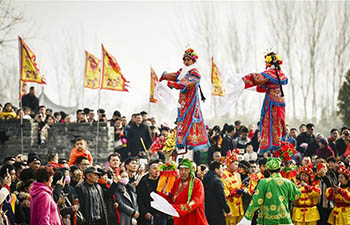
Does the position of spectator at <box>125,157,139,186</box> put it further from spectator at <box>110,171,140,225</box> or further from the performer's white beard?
the performer's white beard

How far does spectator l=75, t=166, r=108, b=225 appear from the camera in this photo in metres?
8.90

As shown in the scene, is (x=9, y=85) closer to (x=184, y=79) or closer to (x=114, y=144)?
(x=114, y=144)

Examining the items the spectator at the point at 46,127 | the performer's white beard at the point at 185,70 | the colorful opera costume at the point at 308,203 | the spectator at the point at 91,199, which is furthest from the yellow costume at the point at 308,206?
the spectator at the point at 46,127

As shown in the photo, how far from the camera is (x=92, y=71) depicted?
655 inches

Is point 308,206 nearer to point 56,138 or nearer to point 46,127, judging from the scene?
point 56,138

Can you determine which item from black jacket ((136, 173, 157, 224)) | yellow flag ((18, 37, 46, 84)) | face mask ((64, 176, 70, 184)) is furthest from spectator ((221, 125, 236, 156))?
face mask ((64, 176, 70, 184))

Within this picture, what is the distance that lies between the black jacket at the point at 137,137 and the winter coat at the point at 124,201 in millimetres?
4605

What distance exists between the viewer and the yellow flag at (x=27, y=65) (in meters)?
15.3

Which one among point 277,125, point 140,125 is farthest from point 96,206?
point 140,125

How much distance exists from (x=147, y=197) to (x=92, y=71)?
7.74 meters

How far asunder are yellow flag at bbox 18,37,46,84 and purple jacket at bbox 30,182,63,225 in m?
8.27

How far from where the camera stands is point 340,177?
10.5m

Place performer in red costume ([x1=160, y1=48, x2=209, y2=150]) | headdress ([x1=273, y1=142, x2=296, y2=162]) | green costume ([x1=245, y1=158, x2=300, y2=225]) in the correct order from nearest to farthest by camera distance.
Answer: green costume ([x1=245, y1=158, x2=300, y2=225])
performer in red costume ([x1=160, y1=48, x2=209, y2=150])
headdress ([x1=273, y1=142, x2=296, y2=162])

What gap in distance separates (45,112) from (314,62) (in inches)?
731
